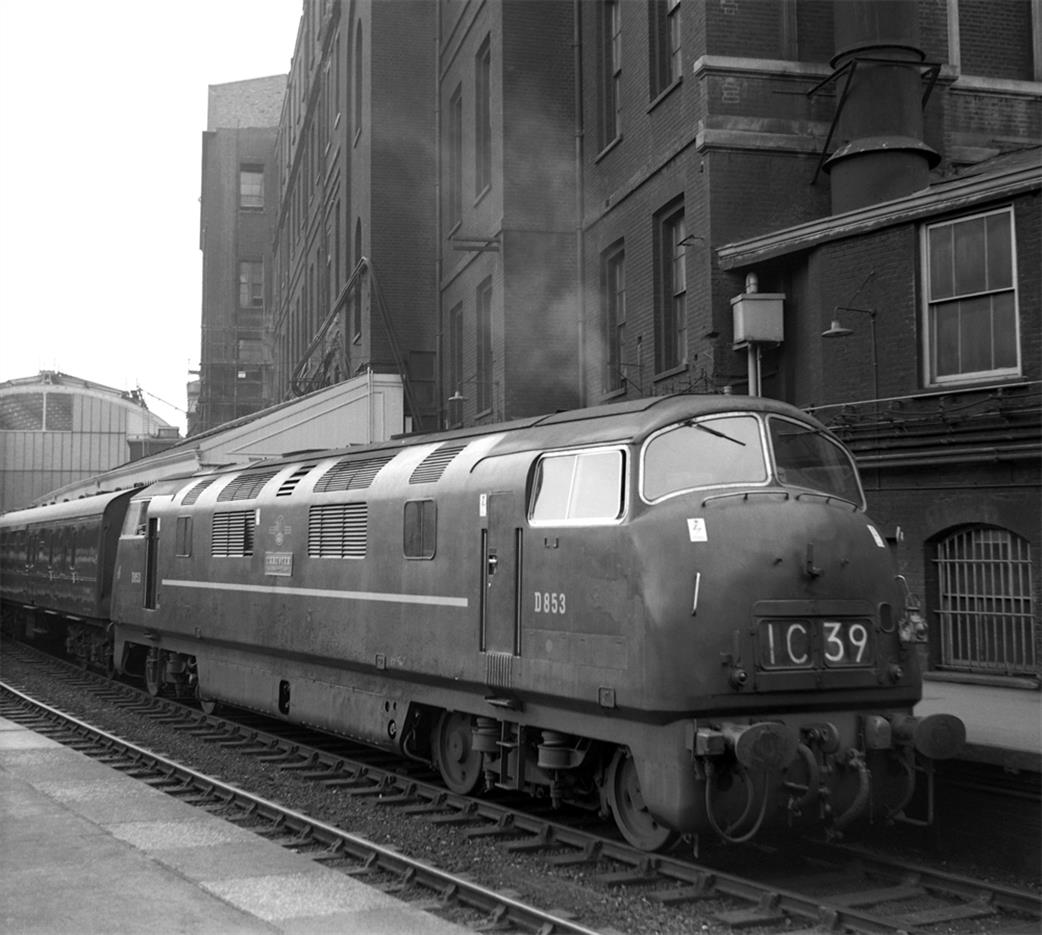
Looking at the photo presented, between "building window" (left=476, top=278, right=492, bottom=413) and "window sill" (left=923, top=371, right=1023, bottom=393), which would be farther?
"building window" (left=476, top=278, right=492, bottom=413)

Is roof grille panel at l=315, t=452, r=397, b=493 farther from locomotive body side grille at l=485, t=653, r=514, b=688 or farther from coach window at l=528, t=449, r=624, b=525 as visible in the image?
coach window at l=528, t=449, r=624, b=525

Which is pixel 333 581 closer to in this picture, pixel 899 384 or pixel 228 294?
pixel 899 384

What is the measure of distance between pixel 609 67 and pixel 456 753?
12661 millimetres

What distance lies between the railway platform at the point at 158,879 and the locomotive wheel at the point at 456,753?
1775mm

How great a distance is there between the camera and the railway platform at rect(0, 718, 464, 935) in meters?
6.52

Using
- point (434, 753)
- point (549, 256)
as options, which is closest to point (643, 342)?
Answer: point (549, 256)

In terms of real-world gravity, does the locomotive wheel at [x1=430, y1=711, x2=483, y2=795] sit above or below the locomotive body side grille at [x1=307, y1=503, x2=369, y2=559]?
below

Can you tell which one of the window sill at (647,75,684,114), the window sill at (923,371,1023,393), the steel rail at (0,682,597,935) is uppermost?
the window sill at (647,75,684,114)

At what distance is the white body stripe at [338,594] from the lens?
9.71 metres

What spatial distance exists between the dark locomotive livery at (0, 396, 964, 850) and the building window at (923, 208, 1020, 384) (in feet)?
13.5

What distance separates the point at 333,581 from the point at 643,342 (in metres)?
7.10

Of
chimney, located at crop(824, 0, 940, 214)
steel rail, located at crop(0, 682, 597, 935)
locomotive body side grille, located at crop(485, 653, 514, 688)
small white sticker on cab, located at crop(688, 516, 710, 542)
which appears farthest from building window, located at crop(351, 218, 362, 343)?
small white sticker on cab, located at crop(688, 516, 710, 542)

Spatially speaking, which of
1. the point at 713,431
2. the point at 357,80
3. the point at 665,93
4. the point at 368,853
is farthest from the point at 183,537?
the point at 357,80

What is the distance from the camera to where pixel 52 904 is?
22.4 feet
